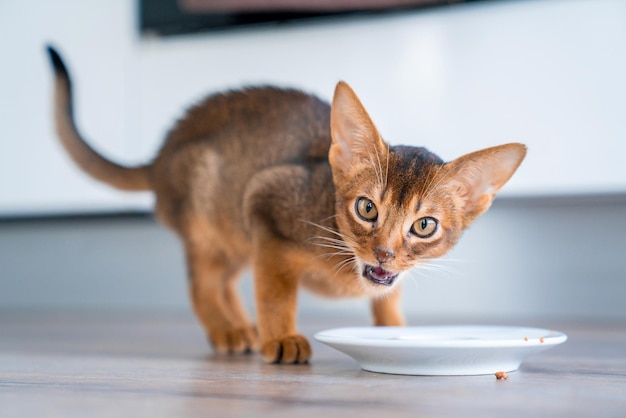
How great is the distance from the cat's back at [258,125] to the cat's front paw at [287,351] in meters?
0.38

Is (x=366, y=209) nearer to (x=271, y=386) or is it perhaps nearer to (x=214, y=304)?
(x=271, y=386)

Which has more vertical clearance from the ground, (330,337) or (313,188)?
(313,188)

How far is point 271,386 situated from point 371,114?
3.26 ft

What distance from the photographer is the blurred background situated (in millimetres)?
2133

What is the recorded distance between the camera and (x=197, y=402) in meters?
0.94

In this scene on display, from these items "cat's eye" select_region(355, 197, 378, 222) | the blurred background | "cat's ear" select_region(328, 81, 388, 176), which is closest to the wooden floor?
"cat's eye" select_region(355, 197, 378, 222)

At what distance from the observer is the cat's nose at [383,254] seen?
46.1 inches

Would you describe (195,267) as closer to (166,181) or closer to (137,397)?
(166,181)

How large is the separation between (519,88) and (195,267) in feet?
3.62

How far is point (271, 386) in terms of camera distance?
1065 millimetres

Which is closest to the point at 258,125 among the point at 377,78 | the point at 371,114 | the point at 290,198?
the point at 290,198

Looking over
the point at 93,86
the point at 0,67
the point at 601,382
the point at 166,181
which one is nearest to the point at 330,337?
the point at 601,382

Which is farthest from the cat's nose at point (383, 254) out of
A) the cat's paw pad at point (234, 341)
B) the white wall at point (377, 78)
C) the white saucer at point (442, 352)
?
the white wall at point (377, 78)

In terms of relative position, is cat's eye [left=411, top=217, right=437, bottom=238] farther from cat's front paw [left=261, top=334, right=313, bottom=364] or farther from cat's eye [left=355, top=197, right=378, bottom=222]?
cat's front paw [left=261, top=334, right=313, bottom=364]
